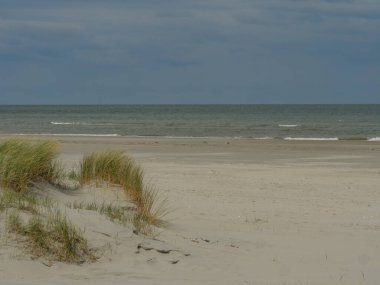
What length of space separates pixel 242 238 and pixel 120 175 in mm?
2212

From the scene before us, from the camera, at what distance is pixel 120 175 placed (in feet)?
34.4

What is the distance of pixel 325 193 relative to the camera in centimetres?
1386

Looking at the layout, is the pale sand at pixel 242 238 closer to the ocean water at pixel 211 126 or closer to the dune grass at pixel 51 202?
the dune grass at pixel 51 202

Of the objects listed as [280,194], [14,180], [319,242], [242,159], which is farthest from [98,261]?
[242,159]

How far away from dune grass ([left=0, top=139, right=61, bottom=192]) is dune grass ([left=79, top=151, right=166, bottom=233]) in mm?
443

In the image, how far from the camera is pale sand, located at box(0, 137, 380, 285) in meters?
7.16

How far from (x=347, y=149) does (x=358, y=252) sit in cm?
2210

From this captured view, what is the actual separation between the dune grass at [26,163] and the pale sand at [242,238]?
1.86ft

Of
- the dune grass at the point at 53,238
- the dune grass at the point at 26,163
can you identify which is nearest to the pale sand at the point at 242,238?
the dune grass at the point at 53,238

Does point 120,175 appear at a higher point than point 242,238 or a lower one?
higher

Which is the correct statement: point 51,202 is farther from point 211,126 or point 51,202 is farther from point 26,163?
point 211,126

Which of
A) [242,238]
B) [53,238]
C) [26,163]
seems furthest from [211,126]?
[53,238]

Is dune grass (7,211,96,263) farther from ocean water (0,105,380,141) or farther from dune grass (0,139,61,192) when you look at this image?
ocean water (0,105,380,141)

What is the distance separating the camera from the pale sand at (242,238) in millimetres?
7164
